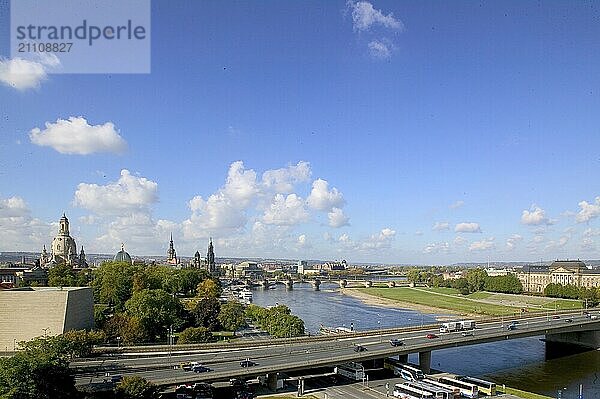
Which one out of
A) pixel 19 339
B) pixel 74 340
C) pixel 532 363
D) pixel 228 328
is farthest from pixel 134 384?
pixel 532 363

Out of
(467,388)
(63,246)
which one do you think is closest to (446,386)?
(467,388)

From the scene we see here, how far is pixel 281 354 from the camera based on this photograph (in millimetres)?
43844

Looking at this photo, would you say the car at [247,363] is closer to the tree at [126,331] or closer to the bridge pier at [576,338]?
the tree at [126,331]

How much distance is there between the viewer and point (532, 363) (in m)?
56.4

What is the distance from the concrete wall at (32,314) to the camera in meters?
48.0

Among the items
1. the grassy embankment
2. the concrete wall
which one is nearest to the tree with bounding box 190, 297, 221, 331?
the concrete wall

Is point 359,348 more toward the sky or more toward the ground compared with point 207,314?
more toward the sky

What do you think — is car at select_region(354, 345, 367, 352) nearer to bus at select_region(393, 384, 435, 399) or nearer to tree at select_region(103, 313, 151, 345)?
bus at select_region(393, 384, 435, 399)

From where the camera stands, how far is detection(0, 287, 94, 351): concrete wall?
157 feet

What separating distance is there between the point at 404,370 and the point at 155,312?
29.1 m

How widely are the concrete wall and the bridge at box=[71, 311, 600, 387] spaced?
8226 millimetres

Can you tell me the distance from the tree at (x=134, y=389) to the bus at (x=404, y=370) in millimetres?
21011

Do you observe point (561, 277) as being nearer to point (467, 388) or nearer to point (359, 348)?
point (359, 348)

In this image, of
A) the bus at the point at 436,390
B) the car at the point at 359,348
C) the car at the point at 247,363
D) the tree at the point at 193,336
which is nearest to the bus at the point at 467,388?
the bus at the point at 436,390
